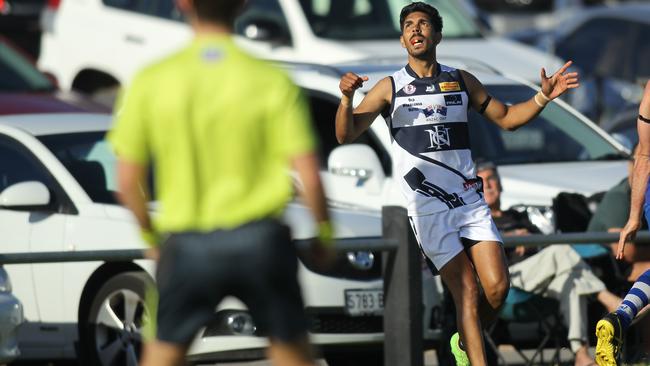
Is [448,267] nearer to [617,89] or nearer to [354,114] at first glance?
[354,114]

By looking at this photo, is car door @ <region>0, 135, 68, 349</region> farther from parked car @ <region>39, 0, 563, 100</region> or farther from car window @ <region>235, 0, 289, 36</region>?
car window @ <region>235, 0, 289, 36</region>

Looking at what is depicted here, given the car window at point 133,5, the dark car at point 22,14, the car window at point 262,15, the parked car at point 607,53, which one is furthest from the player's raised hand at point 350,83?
the dark car at point 22,14

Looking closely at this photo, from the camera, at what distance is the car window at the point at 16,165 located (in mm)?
10211

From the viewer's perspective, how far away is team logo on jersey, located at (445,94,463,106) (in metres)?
7.98

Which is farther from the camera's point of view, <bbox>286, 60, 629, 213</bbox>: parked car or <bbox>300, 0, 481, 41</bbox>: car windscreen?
<bbox>300, 0, 481, 41</bbox>: car windscreen

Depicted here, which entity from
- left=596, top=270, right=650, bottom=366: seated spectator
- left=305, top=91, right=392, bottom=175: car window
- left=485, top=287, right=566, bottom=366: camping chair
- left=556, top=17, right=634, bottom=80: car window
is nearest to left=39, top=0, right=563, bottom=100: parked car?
left=305, top=91, right=392, bottom=175: car window

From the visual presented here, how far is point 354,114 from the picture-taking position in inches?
310

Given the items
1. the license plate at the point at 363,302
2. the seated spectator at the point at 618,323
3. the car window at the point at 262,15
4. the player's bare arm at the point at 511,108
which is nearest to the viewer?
the player's bare arm at the point at 511,108

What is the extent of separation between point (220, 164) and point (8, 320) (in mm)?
3976

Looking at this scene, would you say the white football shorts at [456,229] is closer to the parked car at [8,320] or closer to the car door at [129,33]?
the parked car at [8,320]

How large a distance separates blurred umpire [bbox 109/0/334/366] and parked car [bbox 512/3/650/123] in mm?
12569

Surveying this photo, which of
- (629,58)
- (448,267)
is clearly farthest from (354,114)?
(629,58)

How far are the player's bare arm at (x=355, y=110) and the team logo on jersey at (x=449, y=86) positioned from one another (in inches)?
9.1

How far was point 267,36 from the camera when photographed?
14336 millimetres
